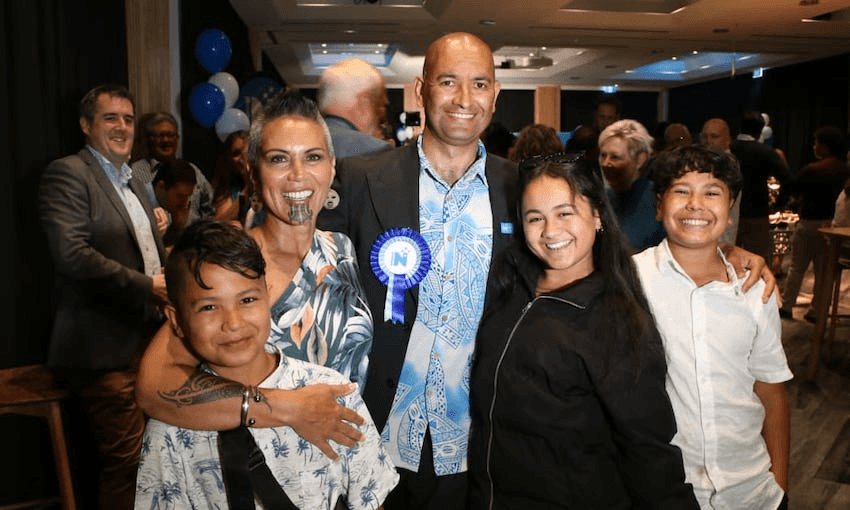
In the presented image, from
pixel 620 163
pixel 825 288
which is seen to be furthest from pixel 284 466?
pixel 825 288

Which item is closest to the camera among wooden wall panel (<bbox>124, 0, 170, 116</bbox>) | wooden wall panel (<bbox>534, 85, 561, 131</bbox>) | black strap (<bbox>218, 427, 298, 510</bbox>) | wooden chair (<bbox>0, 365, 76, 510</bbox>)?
black strap (<bbox>218, 427, 298, 510</bbox>)

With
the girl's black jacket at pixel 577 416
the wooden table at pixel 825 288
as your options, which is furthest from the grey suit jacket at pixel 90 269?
the wooden table at pixel 825 288

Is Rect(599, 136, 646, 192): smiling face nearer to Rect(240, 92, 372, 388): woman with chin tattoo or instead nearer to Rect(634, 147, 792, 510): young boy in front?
Rect(634, 147, 792, 510): young boy in front

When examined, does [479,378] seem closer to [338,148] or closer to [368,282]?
[368,282]

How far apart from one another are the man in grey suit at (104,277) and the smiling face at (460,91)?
4.24ft

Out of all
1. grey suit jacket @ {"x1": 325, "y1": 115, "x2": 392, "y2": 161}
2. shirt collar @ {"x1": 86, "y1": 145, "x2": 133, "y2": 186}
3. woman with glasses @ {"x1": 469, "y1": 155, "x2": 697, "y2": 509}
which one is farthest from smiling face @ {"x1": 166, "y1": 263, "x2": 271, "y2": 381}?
shirt collar @ {"x1": 86, "y1": 145, "x2": 133, "y2": 186}

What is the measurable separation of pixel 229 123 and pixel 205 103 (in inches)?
16.8

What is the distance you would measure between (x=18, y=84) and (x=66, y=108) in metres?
0.39

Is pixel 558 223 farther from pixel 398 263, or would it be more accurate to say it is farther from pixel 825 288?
pixel 825 288

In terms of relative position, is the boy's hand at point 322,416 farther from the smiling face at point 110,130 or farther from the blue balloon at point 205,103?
the blue balloon at point 205,103

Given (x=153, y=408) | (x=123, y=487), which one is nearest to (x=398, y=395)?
(x=153, y=408)

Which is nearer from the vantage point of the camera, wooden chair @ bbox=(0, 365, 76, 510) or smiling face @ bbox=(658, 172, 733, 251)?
smiling face @ bbox=(658, 172, 733, 251)

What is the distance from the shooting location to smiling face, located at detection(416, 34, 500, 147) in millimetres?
1770

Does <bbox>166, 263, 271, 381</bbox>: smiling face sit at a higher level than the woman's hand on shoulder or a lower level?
higher
